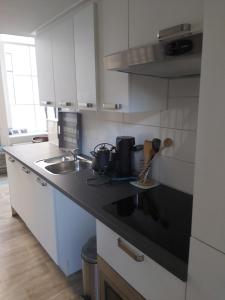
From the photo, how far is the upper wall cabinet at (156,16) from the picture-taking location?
0.87 m

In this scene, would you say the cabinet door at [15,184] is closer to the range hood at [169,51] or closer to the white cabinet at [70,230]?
the white cabinet at [70,230]

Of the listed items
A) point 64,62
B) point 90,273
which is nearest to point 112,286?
point 90,273

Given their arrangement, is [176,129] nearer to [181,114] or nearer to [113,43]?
[181,114]

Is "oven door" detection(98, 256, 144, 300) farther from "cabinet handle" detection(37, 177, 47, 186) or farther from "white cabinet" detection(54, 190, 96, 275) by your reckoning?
"cabinet handle" detection(37, 177, 47, 186)

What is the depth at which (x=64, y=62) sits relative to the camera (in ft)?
5.87

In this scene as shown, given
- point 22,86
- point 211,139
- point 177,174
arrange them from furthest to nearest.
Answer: point 22,86 < point 177,174 < point 211,139

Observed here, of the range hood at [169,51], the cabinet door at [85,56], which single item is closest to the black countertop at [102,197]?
the cabinet door at [85,56]

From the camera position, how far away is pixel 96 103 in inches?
59.4

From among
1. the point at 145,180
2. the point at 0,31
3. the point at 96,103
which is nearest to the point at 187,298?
the point at 145,180

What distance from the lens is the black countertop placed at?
32.1 inches

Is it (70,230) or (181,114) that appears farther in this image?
(70,230)

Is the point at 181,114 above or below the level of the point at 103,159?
above

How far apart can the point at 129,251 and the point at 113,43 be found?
1071 millimetres

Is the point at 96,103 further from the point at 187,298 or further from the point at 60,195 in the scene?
the point at 187,298
